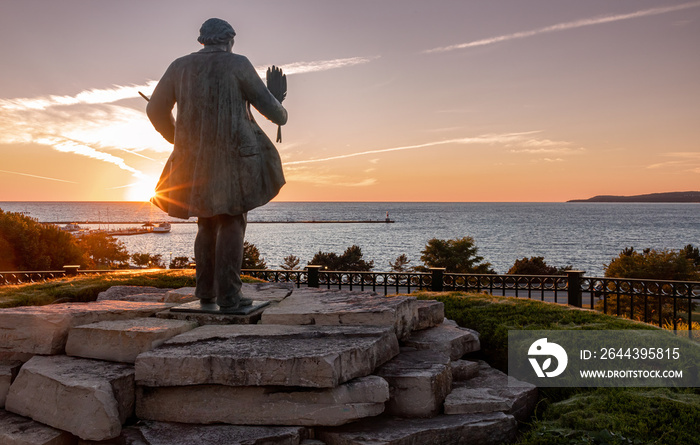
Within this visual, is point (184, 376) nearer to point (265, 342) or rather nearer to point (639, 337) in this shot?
point (265, 342)

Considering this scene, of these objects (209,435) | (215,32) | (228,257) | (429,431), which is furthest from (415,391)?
(215,32)

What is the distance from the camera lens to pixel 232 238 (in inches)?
178

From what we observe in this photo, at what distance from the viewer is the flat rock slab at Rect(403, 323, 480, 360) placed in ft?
15.4

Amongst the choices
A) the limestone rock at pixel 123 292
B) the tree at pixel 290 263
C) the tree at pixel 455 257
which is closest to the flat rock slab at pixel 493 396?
the limestone rock at pixel 123 292

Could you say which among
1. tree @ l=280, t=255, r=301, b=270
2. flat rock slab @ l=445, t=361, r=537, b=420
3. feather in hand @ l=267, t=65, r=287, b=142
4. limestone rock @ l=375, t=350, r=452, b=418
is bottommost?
tree @ l=280, t=255, r=301, b=270

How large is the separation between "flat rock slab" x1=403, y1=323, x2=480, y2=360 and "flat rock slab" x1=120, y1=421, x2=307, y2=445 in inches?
71.3

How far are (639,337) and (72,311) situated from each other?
230 inches

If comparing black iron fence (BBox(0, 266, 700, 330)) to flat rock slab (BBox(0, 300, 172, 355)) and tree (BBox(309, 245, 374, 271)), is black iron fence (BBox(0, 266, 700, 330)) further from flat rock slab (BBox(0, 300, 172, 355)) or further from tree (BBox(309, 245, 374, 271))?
tree (BBox(309, 245, 374, 271))

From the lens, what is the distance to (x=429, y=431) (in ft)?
11.1

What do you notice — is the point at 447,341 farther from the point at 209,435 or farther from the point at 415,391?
the point at 209,435

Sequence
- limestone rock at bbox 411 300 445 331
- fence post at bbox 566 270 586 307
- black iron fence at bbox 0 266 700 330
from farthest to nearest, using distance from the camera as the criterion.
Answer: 1. fence post at bbox 566 270 586 307
2. black iron fence at bbox 0 266 700 330
3. limestone rock at bbox 411 300 445 331

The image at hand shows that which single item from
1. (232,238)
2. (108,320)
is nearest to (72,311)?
(108,320)

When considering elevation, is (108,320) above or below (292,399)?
above

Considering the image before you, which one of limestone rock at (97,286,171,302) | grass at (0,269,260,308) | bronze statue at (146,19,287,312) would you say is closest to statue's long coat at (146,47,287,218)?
bronze statue at (146,19,287,312)
